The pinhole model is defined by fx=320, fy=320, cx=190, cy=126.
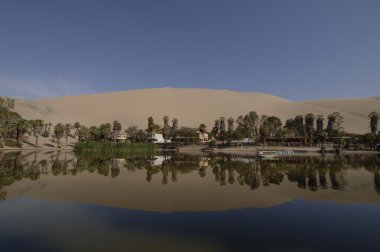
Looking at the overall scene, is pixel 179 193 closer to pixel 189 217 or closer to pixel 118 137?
pixel 189 217

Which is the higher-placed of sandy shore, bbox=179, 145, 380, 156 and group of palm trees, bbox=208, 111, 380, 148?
group of palm trees, bbox=208, 111, 380, 148

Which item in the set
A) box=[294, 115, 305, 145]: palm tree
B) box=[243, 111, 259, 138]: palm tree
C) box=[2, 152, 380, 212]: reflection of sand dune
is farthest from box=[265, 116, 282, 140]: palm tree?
box=[2, 152, 380, 212]: reflection of sand dune

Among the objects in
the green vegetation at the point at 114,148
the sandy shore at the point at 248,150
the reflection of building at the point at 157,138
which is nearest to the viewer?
the sandy shore at the point at 248,150

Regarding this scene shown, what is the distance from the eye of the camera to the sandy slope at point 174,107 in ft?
495

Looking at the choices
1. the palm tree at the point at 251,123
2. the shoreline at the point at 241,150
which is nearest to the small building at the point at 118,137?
the shoreline at the point at 241,150

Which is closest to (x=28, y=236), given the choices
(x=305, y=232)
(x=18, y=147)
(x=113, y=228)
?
(x=113, y=228)

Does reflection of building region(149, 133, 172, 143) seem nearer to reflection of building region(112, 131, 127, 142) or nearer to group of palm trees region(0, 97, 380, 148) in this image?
group of palm trees region(0, 97, 380, 148)

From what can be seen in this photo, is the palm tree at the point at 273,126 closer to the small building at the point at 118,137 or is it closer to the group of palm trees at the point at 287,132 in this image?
the group of palm trees at the point at 287,132

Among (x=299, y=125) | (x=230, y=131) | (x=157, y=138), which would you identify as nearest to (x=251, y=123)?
(x=230, y=131)

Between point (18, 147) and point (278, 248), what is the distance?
87.0 meters

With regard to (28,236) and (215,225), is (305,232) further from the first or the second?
(28,236)

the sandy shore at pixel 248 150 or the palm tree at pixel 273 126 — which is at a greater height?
the palm tree at pixel 273 126

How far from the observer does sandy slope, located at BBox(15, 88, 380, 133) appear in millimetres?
151000

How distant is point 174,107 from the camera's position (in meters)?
175
